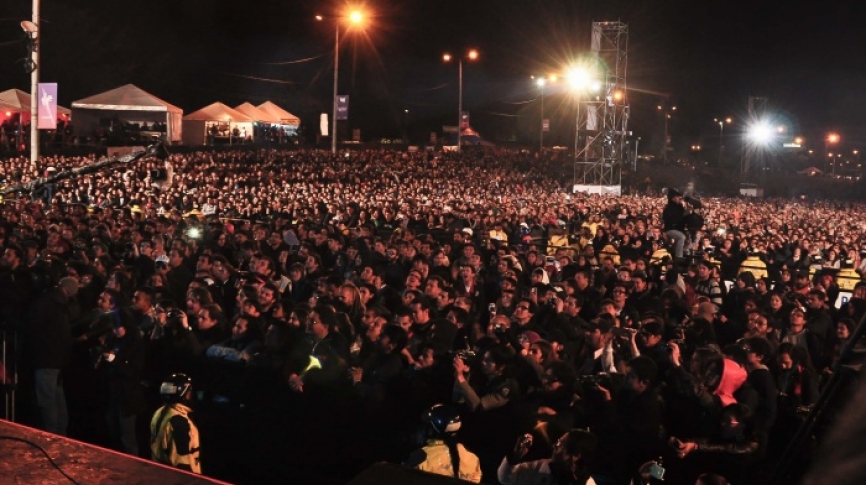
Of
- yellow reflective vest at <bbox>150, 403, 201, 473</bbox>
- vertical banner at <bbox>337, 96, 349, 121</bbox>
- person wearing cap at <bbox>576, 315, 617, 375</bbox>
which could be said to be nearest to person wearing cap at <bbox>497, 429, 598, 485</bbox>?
yellow reflective vest at <bbox>150, 403, 201, 473</bbox>

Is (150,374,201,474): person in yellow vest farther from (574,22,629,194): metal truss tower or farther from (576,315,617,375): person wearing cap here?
(574,22,629,194): metal truss tower

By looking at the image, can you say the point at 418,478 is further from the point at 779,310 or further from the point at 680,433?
the point at 779,310

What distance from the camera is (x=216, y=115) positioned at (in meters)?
41.3

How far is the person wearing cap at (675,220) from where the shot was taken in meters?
15.1

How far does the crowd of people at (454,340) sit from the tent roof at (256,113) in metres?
29.6

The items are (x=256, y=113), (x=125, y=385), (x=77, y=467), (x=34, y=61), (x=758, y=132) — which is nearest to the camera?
(x=77, y=467)

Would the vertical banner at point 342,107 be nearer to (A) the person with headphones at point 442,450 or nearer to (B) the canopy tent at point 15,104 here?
(B) the canopy tent at point 15,104

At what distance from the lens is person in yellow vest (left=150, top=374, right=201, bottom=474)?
18.1ft

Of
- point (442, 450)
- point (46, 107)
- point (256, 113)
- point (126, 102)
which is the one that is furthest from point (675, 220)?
point (256, 113)

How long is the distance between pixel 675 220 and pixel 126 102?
90.9 feet

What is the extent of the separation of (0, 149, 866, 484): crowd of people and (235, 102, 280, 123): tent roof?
2964 centimetres

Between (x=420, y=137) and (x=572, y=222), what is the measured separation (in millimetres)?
52364

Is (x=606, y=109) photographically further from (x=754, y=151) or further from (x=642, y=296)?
(x=642, y=296)

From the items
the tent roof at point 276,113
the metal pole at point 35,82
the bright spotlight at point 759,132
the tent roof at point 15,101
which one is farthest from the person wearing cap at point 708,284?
the bright spotlight at point 759,132
